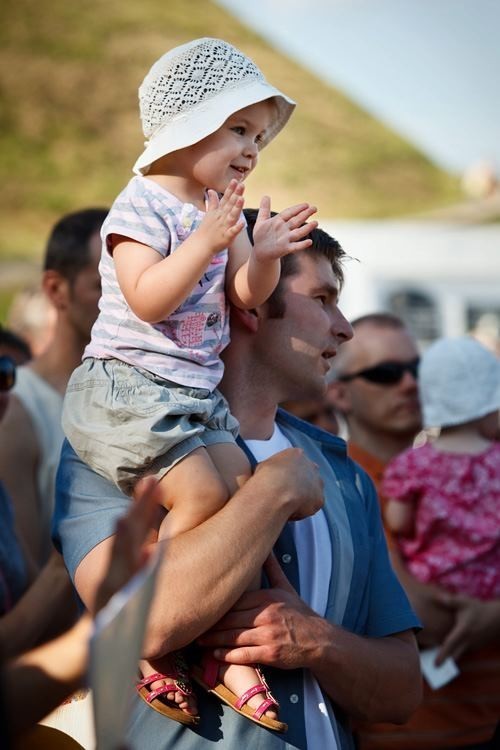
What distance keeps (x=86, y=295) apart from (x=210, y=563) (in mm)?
2777

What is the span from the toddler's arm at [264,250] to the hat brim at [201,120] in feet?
0.71

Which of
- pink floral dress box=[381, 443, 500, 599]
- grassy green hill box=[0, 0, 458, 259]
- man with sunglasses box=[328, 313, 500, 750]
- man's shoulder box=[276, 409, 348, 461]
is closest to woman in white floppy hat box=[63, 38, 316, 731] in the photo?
man's shoulder box=[276, 409, 348, 461]

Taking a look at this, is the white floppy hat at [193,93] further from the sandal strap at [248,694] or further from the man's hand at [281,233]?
the sandal strap at [248,694]

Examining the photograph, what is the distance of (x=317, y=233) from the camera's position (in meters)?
2.74

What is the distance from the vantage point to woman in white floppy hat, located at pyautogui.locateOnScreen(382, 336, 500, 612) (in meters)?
4.12

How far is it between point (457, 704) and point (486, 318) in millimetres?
10900

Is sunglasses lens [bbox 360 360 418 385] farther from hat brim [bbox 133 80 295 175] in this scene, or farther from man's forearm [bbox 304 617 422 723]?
hat brim [bbox 133 80 295 175]

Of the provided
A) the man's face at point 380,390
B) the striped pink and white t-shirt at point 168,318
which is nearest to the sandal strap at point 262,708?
the striped pink and white t-shirt at point 168,318

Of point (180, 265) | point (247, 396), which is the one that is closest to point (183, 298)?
point (180, 265)

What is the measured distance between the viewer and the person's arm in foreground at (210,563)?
2.05m

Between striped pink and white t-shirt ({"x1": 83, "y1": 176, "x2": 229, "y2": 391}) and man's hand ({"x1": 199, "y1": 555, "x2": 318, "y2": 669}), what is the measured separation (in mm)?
497

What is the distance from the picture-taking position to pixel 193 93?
A: 2.38 m

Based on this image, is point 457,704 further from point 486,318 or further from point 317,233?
point 486,318

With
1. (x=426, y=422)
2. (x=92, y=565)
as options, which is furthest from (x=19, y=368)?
(x=92, y=565)
